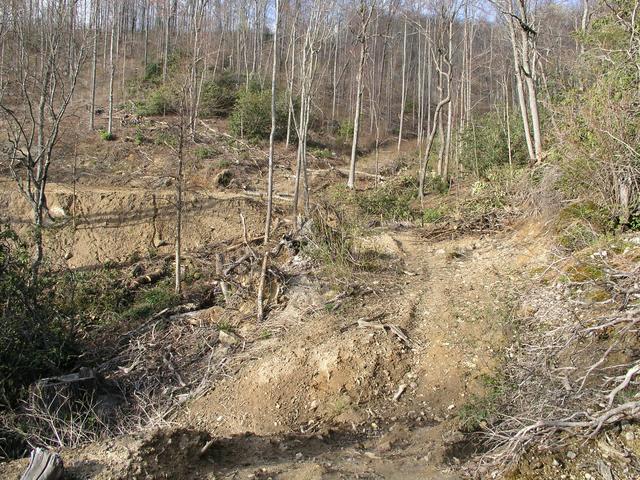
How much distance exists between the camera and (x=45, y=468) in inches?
137

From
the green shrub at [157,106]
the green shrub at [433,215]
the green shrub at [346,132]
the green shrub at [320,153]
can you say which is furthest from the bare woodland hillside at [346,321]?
the green shrub at [346,132]

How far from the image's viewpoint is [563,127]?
872cm

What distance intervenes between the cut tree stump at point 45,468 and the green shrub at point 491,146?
13.5 metres

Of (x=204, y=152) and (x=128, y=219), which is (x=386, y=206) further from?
(x=204, y=152)

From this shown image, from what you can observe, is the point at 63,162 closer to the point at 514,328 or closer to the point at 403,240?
the point at 403,240

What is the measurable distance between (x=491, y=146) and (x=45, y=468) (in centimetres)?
1447

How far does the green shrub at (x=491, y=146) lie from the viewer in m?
15.1

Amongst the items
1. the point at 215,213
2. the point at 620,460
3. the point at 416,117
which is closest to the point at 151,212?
the point at 215,213

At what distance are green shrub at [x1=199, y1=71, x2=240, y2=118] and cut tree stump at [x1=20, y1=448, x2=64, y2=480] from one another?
870 inches

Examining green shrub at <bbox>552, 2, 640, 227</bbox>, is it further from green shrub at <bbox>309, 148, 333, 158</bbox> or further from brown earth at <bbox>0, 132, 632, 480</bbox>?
green shrub at <bbox>309, 148, 333, 158</bbox>

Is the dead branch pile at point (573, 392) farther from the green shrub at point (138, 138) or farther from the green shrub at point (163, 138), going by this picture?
the green shrub at point (138, 138)

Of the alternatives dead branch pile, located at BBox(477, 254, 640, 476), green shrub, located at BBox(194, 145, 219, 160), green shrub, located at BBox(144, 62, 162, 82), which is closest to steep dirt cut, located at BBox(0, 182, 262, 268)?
green shrub, located at BBox(194, 145, 219, 160)

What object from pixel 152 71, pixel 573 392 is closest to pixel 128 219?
pixel 573 392

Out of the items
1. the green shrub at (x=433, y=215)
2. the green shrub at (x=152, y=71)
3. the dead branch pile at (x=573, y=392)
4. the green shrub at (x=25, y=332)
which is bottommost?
the green shrub at (x=25, y=332)
